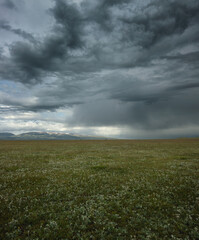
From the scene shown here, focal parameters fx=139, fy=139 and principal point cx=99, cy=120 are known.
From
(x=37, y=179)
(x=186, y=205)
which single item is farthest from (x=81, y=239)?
(x=37, y=179)

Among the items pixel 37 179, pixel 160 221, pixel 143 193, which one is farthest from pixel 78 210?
pixel 37 179

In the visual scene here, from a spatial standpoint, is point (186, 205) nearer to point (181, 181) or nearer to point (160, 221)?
point (160, 221)

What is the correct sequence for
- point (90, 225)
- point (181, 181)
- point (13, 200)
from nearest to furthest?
point (90, 225) → point (13, 200) → point (181, 181)

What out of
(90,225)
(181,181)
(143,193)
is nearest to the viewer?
(90,225)

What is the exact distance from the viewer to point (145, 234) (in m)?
7.20

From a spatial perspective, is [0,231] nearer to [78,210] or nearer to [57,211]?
[57,211]

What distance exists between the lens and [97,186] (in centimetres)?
1385

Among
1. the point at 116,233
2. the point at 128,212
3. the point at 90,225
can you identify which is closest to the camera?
the point at 116,233

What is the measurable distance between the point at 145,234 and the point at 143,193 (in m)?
5.10

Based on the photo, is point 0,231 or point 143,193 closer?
point 0,231

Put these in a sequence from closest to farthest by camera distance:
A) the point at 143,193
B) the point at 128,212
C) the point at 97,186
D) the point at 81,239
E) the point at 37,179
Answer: the point at 81,239 < the point at 128,212 < the point at 143,193 < the point at 97,186 < the point at 37,179

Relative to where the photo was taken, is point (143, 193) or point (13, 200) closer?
point (13, 200)

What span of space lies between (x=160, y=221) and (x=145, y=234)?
1570 mm

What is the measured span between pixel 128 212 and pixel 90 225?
2781 mm
